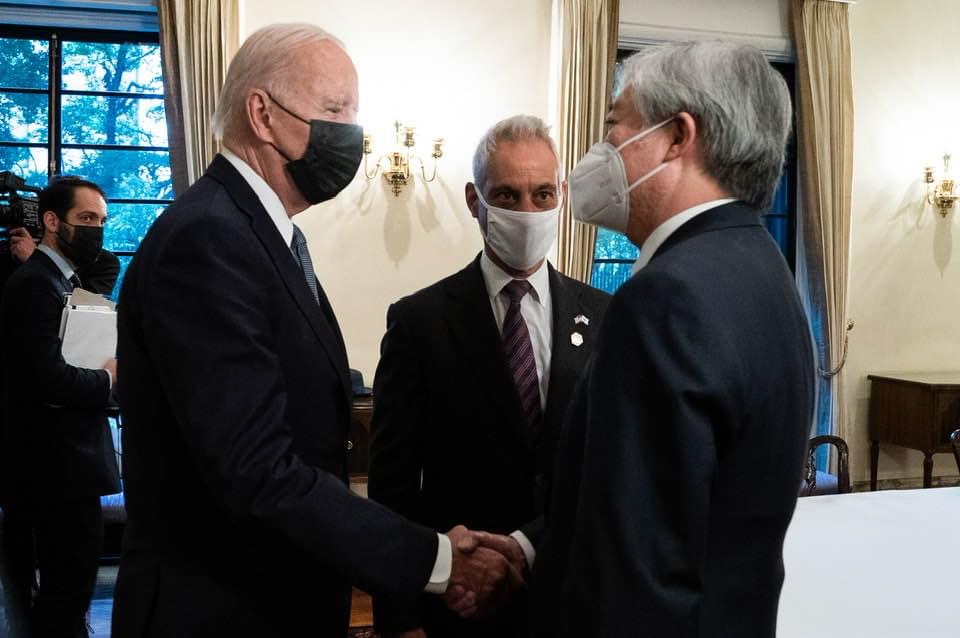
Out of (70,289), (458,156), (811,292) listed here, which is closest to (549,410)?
(70,289)

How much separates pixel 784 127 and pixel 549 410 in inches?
31.6

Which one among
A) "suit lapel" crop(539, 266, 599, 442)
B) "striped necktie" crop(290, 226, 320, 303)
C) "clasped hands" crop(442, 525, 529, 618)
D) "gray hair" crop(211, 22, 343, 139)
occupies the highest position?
"gray hair" crop(211, 22, 343, 139)

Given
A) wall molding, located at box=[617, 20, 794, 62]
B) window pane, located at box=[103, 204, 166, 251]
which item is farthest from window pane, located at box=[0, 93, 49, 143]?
wall molding, located at box=[617, 20, 794, 62]

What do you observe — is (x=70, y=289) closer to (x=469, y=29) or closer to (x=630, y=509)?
(x=630, y=509)

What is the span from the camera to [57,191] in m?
3.43

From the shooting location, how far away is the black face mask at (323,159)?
5.00ft

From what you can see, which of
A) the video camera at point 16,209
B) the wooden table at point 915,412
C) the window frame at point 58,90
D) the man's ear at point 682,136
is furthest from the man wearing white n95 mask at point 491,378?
the wooden table at point 915,412

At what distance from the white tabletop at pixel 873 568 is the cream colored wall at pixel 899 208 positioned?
395 cm

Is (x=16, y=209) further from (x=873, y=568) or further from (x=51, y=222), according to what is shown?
(x=873, y=568)

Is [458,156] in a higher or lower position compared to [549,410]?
higher

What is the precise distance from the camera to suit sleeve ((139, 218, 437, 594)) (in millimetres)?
1234

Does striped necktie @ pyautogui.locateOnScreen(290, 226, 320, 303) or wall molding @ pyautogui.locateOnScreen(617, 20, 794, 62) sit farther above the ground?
wall molding @ pyautogui.locateOnScreen(617, 20, 794, 62)

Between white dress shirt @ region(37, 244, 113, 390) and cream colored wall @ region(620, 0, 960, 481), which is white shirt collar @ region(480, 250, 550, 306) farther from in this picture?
cream colored wall @ region(620, 0, 960, 481)

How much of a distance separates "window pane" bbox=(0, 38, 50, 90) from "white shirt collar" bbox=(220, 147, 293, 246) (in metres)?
4.42
